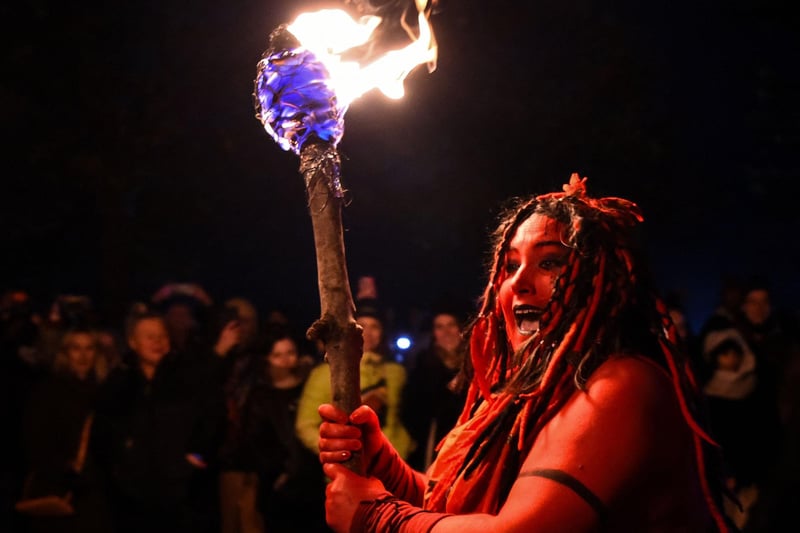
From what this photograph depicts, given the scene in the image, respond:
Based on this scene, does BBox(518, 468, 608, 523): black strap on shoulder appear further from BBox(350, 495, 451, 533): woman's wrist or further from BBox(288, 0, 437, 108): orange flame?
BBox(288, 0, 437, 108): orange flame

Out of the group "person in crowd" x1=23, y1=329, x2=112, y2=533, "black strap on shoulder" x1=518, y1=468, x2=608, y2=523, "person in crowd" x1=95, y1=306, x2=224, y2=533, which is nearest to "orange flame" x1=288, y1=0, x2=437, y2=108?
"black strap on shoulder" x1=518, y1=468, x2=608, y2=523

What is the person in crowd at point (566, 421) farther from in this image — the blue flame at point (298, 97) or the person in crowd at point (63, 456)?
the person in crowd at point (63, 456)

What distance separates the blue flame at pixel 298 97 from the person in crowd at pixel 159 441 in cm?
400

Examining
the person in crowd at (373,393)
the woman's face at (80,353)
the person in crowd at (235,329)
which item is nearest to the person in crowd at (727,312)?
the person in crowd at (373,393)

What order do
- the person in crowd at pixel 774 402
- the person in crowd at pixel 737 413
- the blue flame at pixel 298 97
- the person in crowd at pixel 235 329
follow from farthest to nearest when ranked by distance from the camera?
the person in crowd at pixel 235 329, the person in crowd at pixel 737 413, the person in crowd at pixel 774 402, the blue flame at pixel 298 97

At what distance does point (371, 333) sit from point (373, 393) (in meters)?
0.63

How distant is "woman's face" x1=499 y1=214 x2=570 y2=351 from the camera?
2.48 m

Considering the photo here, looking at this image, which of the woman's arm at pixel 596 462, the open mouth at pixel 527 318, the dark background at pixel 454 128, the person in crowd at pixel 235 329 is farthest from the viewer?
the dark background at pixel 454 128

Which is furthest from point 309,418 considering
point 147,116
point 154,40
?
point 154,40

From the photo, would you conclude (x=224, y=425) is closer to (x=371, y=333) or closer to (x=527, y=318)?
(x=371, y=333)

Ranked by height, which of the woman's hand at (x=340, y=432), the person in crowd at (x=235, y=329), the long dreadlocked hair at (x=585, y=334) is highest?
the person in crowd at (x=235, y=329)

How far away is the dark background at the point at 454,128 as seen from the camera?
13.9m

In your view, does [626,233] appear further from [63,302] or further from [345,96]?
[63,302]

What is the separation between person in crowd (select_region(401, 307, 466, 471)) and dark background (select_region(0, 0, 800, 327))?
21.8 feet
